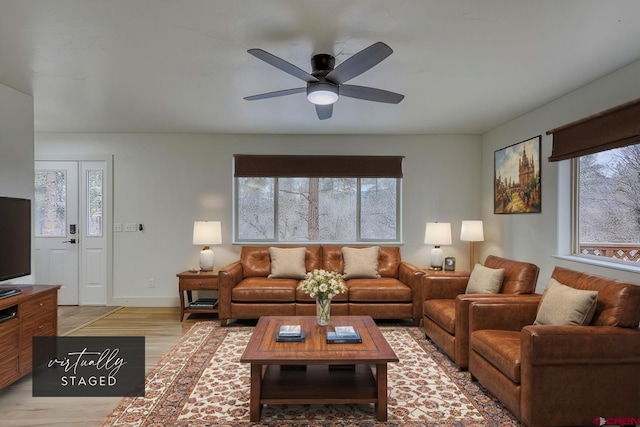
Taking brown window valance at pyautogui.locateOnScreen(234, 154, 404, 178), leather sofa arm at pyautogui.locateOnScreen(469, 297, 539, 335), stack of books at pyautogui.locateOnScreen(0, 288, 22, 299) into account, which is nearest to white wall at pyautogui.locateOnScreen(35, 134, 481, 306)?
brown window valance at pyautogui.locateOnScreen(234, 154, 404, 178)

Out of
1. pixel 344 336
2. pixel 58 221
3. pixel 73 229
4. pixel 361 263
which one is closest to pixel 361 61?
pixel 344 336

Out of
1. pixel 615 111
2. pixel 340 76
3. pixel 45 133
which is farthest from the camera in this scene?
pixel 45 133

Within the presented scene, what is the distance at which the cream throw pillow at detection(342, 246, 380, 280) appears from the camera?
4.43m

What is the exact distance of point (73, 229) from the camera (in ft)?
16.0

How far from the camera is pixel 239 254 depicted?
4.94 m

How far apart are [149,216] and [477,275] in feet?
14.0

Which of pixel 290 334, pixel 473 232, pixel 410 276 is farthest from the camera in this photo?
pixel 473 232

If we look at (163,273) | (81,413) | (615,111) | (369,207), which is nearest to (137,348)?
(81,413)

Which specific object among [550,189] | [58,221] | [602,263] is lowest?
[602,263]

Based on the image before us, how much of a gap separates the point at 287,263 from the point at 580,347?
3095mm

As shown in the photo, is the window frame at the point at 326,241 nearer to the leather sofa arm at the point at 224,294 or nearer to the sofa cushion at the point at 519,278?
the leather sofa arm at the point at 224,294

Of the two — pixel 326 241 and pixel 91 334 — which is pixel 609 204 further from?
pixel 91 334

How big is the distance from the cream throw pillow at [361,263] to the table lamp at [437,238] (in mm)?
713

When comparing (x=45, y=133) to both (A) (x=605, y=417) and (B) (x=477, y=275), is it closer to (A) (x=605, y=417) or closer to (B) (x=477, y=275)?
(B) (x=477, y=275)
